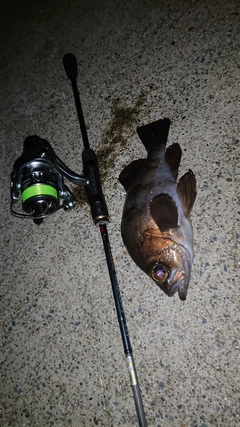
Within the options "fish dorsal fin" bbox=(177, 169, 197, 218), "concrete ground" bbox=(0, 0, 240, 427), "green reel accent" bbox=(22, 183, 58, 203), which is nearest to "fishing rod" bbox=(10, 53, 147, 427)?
"green reel accent" bbox=(22, 183, 58, 203)

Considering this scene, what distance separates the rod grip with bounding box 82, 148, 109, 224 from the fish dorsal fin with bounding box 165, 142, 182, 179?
16.5 inches

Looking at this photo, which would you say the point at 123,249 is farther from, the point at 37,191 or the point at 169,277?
the point at 37,191

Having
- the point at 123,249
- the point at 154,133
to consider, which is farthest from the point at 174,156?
the point at 123,249

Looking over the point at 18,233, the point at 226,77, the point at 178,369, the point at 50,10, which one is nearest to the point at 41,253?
the point at 18,233

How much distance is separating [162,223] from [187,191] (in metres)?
0.26

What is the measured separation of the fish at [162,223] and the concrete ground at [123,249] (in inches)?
6.5

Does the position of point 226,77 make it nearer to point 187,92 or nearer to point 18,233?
point 187,92

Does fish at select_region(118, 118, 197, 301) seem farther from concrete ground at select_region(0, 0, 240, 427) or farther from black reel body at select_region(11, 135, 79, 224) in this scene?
black reel body at select_region(11, 135, 79, 224)

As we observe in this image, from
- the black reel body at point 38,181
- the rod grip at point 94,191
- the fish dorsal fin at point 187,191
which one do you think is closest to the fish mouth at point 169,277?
the fish dorsal fin at point 187,191

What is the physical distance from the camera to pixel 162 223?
1.44 m

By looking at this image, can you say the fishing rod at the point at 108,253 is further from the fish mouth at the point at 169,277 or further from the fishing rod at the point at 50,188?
the fish mouth at the point at 169,277

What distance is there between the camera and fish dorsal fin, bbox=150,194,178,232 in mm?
1442

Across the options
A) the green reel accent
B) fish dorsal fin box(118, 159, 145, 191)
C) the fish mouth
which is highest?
fish dorsal fin box(118, 159, 145, 191)

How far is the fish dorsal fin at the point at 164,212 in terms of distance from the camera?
1442mm
